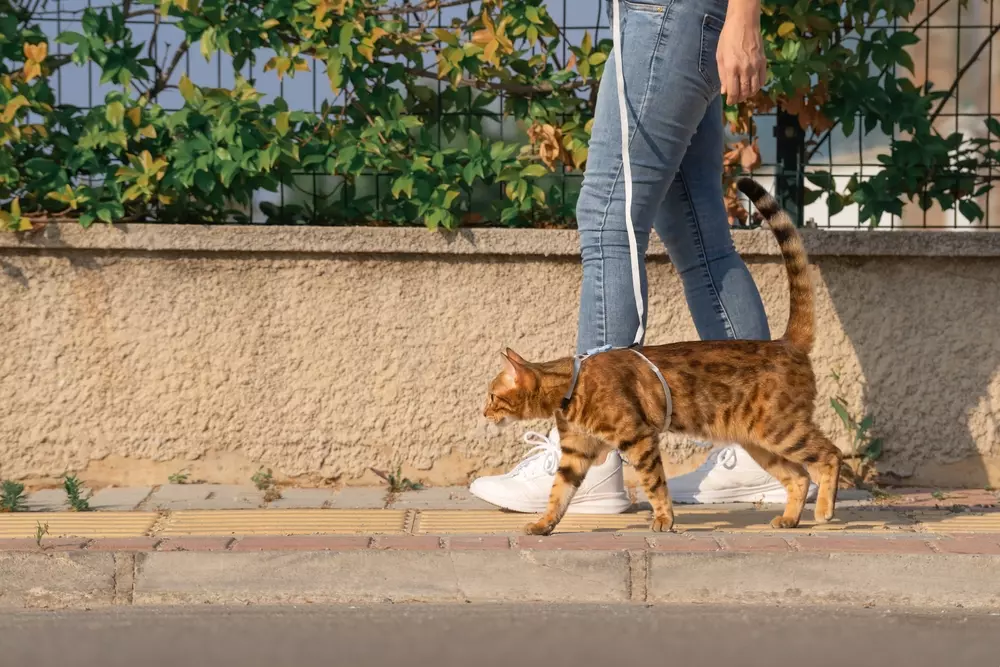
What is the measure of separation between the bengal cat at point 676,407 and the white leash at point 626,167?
0.19 meters

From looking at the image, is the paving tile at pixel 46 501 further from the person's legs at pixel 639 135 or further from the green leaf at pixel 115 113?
the person's legs at pixel 639 135

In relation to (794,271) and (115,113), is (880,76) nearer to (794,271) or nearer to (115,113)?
(794,271)

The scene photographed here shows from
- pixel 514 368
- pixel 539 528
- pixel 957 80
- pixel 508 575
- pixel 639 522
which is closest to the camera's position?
pixel 508 575

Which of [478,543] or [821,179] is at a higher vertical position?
[821,179]

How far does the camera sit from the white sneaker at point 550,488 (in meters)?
5.35

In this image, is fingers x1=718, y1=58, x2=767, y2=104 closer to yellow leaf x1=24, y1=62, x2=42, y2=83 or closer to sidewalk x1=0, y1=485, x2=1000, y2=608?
sidewalk x1=0, y1=485, x2=1000, y2=608

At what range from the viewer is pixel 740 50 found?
488 centimetres

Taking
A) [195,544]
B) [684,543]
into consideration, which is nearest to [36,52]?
[195,544]

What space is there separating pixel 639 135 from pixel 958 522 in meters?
1.83

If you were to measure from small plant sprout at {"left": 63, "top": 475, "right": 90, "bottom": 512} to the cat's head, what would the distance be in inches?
65.7

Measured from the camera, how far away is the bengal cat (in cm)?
488

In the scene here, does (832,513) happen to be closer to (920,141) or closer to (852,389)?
(852,389)

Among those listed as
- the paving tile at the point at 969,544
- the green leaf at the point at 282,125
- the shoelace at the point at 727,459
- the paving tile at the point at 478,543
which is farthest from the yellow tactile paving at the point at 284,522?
the paving tile at the point at 969,544

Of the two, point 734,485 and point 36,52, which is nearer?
point 734,485
